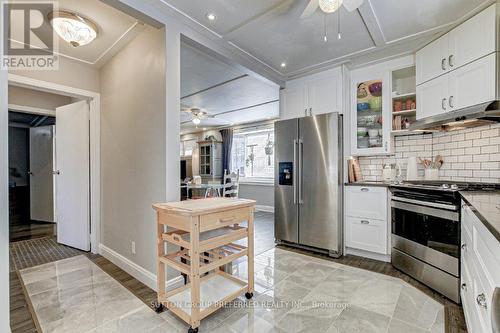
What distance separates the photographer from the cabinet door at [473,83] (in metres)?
2.04

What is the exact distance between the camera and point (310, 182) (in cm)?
321

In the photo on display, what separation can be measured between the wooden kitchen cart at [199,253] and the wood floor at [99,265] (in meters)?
0.41

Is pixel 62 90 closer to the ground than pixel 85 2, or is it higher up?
closer to the ground

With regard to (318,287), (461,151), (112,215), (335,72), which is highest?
(335,72)

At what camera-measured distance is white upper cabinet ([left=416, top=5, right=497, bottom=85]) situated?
6.72 feet

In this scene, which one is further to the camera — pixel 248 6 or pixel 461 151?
pixel 461 151

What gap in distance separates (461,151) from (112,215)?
161 inches

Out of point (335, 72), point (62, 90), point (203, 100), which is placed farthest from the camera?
point (203, 100)

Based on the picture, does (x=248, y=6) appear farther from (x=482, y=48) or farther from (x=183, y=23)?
(x=482, y=48)

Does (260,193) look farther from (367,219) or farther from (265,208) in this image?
(367,219)

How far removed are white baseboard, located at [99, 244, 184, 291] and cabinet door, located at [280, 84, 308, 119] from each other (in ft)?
8.53

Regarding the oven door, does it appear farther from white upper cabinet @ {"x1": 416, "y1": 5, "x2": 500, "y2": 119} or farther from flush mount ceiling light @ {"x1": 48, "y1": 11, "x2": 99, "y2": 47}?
flush mount ceiling light @ {"x1": 48, "y1": 11, "x2": 99, "y2": 47}

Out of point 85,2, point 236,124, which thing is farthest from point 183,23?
point 236,124

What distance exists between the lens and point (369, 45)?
2.70 meters
